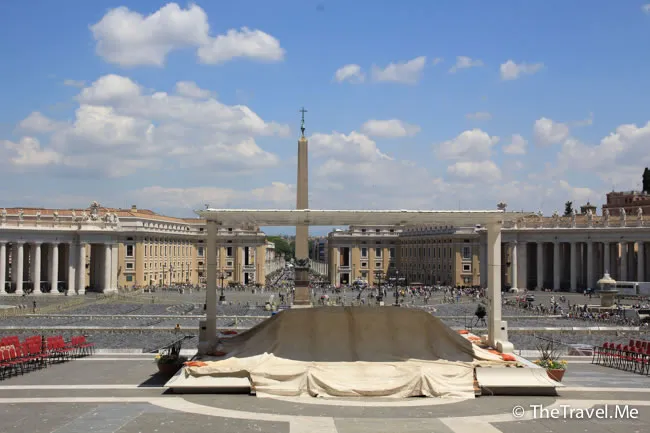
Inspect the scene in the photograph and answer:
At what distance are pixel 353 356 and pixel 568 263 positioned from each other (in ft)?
292

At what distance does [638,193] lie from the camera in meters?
133

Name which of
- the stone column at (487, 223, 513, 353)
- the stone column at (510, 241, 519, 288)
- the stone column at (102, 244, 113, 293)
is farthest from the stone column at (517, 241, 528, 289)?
the stone column at (487, 223, 513, 353)

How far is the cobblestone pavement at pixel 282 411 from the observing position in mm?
17062

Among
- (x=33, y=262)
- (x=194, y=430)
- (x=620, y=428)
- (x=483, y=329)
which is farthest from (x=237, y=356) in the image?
(x=33, y=262)

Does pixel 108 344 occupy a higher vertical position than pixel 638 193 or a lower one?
lower

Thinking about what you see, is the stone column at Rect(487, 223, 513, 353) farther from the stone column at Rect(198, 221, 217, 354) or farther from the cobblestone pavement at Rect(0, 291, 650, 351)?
the cobblestone pavement at Rect(0, 291, 650, 351)

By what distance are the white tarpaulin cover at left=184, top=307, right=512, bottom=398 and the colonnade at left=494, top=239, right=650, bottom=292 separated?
74.0m

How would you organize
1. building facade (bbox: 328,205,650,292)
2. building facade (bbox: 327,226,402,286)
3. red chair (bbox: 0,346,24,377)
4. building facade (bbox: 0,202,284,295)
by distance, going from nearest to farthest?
red chair (bbox: 0,346,24,377), building facade (bbox: 0,202,284,295), building facade (bbox: 328,205,650,292), building facade (bbox: 327,226,402,286)

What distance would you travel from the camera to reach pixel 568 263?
105 metres

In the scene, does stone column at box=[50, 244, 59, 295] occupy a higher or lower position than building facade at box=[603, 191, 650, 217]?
lower

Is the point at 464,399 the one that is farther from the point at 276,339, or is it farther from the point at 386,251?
the point at 386,251

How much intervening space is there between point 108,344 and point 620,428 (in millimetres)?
27784

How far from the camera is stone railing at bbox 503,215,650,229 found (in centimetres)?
9062

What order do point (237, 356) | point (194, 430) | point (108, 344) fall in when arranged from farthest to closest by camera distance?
1. point (108, 344)
2. point (237, 356)
3. point (194, 430)
